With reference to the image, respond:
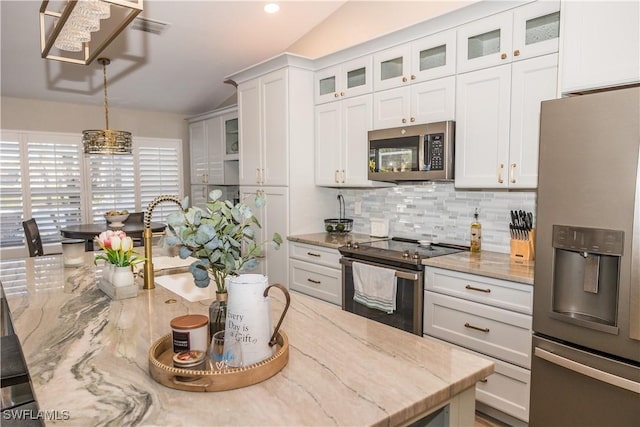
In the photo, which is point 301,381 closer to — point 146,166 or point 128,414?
point 128,414

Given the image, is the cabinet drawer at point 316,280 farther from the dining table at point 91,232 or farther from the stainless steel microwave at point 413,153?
the dining table at point 91,232

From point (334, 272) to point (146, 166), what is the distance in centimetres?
361

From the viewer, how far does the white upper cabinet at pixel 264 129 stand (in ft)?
12.8

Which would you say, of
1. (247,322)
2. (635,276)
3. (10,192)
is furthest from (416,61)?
(10,192)

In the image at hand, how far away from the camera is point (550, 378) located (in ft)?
6.81

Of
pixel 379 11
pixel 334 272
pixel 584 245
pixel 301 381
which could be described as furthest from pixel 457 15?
pixel 301 381

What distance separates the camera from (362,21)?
4086 mm

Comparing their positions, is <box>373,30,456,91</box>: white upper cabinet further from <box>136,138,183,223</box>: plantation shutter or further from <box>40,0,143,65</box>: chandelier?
<box>136,138,183,223</box>: plantation shutter

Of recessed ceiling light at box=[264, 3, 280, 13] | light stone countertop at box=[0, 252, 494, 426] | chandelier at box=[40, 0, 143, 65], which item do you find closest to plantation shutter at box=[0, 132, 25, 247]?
recessed ceiling light at box=[264, 3, 280, 13]

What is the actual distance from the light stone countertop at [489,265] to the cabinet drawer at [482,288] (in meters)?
0.03

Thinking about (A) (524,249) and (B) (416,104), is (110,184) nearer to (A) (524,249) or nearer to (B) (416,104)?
(B) (416,104)

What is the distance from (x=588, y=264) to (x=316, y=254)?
2.10 meters

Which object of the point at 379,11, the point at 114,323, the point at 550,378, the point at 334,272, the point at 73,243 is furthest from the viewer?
the point at 379,11

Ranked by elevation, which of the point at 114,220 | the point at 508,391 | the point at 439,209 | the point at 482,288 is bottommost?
the point at 508,391
